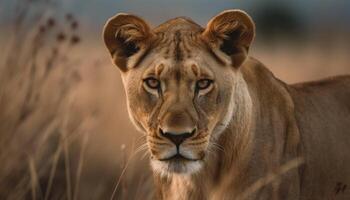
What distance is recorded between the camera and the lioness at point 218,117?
5.91 m

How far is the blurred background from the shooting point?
712cm

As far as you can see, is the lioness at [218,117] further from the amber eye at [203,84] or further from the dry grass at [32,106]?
the dry grass at [32,106]

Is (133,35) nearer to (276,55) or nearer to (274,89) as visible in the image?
(274,89)

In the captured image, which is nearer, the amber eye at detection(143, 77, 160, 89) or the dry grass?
the amber eye at detection(143, 77, 160, 89)

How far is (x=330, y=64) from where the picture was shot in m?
15.1

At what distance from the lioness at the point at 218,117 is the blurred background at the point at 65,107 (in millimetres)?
334

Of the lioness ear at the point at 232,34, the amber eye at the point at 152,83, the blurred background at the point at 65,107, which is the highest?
the lioness ear at the point at 232,34

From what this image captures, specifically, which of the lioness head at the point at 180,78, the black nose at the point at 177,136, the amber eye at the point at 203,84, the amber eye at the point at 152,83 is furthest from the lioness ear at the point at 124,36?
the black nose at the point at 177,136

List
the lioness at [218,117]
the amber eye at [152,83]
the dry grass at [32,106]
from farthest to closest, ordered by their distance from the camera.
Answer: the dry grass at [32,106]
the amber eye at [152,83]
the lioness at [218,117]

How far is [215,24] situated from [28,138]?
82.9 inches

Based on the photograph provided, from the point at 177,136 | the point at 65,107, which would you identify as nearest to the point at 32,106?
the point at 65,107

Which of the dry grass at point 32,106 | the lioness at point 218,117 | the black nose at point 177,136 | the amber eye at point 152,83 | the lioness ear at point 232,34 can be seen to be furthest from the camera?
the dry grass at point 32,106

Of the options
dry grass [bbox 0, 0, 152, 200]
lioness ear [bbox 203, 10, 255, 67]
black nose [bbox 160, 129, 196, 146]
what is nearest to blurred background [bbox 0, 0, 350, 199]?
dry grass [bbox 0, 0, 152, 200]

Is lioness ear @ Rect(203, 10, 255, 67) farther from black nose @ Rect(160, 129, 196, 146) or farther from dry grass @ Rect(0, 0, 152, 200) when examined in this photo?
dry grass @ Rect(0, 0, 152, 200)
